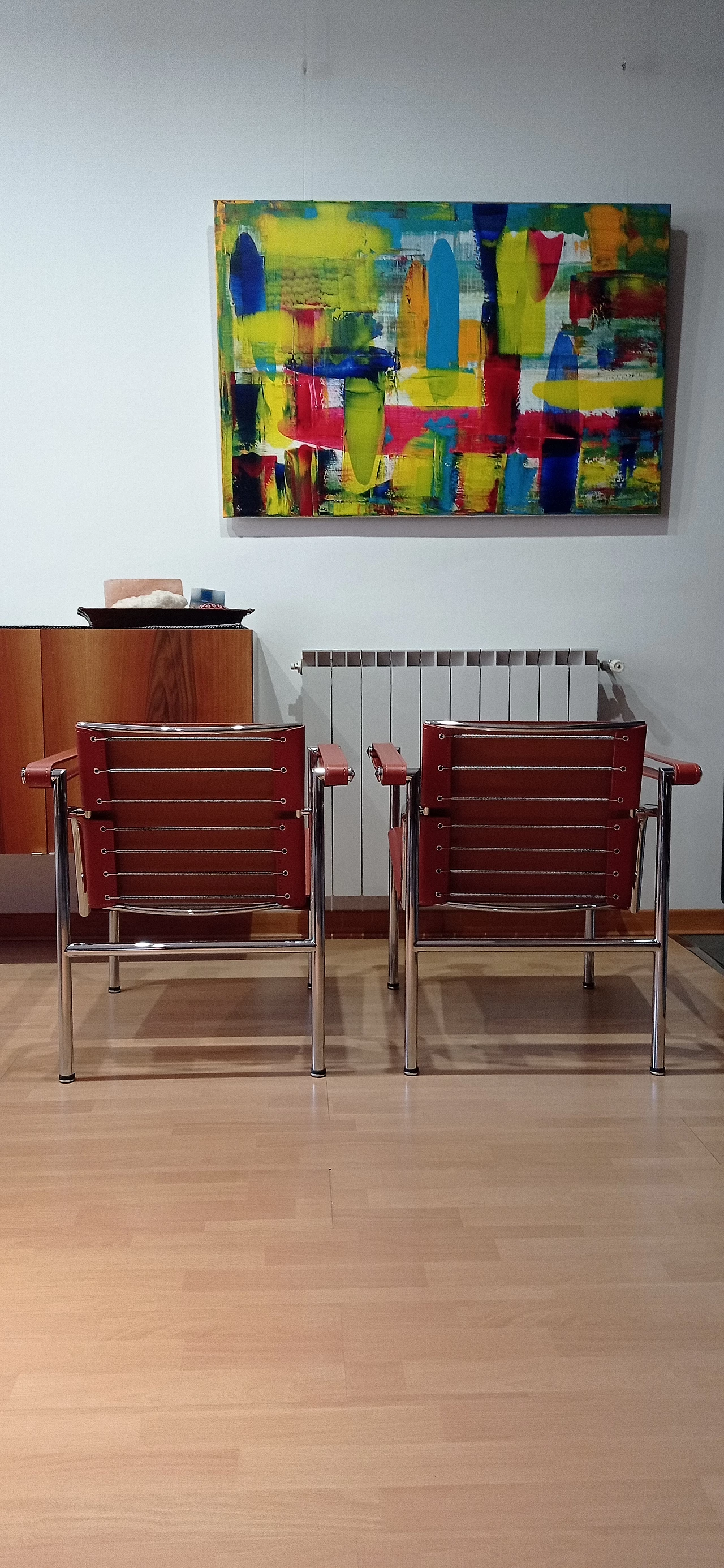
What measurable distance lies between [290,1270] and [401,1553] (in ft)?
1.72

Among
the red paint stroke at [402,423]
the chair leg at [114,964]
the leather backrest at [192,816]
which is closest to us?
the leather backrest at [192,816]

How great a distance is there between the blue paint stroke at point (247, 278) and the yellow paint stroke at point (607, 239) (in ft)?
3.29

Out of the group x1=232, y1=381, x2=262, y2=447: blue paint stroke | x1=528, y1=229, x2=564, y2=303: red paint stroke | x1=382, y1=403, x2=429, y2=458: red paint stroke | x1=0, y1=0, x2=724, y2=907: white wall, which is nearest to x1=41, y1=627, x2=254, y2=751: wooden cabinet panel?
x1=0, y1=0, x2=724, y2=907: white wall

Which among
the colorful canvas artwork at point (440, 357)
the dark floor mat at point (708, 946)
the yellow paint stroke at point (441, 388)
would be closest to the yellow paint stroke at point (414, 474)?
the colorful canvas artwork at point (440, 357)

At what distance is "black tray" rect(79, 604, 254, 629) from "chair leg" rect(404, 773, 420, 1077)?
1.02m

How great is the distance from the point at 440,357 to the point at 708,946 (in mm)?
1997

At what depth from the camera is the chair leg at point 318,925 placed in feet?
7.48

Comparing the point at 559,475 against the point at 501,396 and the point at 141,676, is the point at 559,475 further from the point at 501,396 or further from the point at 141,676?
the point at 141,676

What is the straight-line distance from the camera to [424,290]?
3270 mm

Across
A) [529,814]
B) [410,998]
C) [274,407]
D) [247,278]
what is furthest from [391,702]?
[247,278]

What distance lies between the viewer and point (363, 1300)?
5.06 ft

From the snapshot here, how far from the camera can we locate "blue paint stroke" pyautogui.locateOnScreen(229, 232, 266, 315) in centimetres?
323

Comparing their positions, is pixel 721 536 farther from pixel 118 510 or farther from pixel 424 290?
pixel 118 510

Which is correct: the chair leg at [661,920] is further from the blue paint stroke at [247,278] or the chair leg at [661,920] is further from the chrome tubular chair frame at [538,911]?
the blue paint stroke at [247,278]
